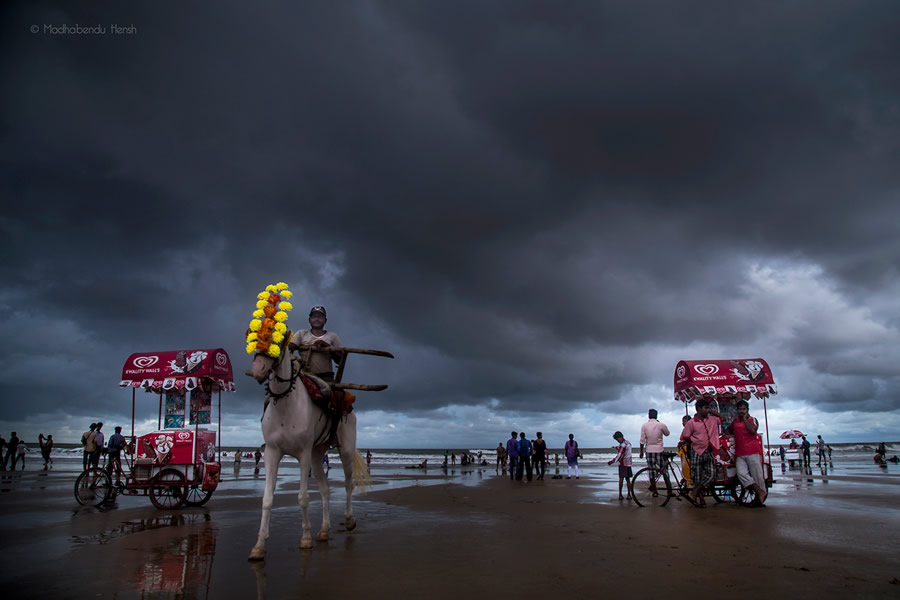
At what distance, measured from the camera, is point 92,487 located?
13.6 m

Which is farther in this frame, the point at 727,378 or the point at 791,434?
the point at 791,434

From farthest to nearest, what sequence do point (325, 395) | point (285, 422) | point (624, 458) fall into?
point (624, 458) < point (325, 395) < point (285, 422)

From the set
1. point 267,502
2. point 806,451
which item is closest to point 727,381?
point 267,502

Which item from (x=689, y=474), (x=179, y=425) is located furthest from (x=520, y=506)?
(x=179, y=425)

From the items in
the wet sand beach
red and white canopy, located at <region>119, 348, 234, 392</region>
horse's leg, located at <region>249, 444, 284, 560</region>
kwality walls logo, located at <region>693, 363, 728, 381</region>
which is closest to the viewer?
the wet sand beach

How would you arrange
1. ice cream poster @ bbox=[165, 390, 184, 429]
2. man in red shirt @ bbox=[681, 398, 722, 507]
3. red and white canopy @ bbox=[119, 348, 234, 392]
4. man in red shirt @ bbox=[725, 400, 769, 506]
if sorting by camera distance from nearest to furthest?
man in red shirt @ bbox=[725, 400, 769, 506] → man in red shirt @ bbox=[681, 398, 722, 507] → red and white canopy @ bbox=[119, 348, 234, 392] → ice cream poster @ bbox=[165, 390, 184, 429]

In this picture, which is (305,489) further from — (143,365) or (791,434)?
(791,434)

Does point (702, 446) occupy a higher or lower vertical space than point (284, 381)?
lower

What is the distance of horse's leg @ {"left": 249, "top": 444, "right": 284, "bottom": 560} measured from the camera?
656 centimetres

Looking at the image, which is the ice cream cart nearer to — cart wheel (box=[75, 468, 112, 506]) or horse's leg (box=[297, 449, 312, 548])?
cart wheel (box=[75, 468, 112, 506])

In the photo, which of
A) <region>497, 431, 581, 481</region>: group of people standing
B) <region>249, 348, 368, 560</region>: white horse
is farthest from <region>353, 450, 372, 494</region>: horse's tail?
<region>497, 431, 581, 481</region>: group of people standing

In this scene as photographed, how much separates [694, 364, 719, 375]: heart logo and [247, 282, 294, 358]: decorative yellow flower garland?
12.6m

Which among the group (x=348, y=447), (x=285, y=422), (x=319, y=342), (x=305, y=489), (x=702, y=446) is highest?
(x=319, y=342)

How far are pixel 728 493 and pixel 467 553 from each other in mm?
9974
